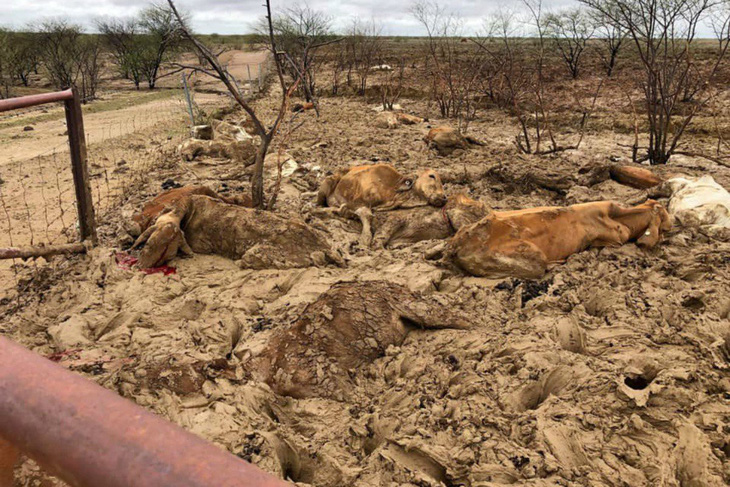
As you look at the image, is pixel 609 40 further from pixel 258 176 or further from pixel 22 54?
pixel 22 54

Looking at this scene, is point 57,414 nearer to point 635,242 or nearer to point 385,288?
point 385,288

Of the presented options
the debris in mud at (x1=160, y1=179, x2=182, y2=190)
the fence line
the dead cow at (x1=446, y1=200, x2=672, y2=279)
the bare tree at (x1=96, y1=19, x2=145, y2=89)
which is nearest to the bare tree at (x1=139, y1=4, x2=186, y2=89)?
the bare tree at (x1=96, y1=19, x2=145, y2=89)

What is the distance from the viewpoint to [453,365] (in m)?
2.67

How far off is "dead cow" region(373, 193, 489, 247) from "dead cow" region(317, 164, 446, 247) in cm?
12

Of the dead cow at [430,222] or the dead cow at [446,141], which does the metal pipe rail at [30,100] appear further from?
the dead cow at [446,141]

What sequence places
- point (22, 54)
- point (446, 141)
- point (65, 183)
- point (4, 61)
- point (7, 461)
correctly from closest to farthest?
1. point (7, 461)
2. point (65, 183)
3. point (446, 141)
4. point (4, 61)
5. point (22, 54)

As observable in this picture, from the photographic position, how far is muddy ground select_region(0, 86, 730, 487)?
2006 mm

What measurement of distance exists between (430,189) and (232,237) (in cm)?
203

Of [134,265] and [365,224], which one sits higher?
[365,224]

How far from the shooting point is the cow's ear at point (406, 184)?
16.7ft

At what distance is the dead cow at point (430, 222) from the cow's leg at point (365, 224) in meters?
0.06

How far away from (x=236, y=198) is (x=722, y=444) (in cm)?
432

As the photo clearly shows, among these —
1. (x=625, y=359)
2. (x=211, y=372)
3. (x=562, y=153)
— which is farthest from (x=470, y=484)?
(x=562, y=153)

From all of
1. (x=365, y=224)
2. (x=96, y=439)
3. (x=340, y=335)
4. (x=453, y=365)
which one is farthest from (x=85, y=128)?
(x=96, y=439)
